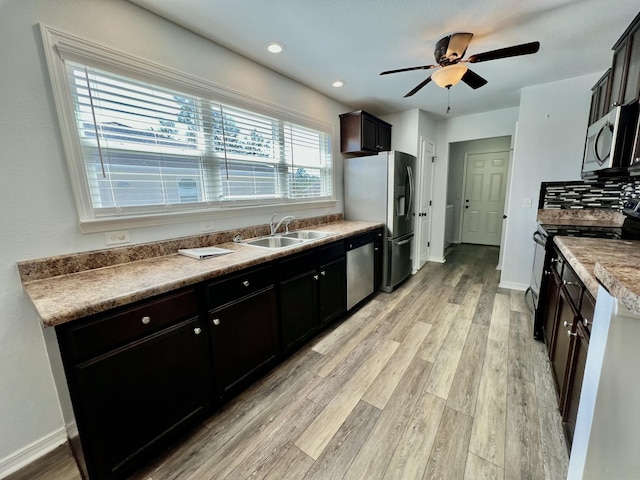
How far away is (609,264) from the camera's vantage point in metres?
1.04

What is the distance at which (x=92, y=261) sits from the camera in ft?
5.03

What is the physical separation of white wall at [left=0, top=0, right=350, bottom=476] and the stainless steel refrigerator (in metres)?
2.52

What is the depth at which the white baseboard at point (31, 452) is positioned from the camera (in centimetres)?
132

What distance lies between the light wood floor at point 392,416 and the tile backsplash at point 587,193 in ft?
5.09

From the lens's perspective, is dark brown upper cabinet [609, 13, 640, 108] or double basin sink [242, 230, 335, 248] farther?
double basin sink [242, 230, 335, 248]

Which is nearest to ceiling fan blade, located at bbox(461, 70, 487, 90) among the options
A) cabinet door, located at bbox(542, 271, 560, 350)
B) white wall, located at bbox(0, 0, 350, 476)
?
cabinet door, located at bbox(542, 271, 560, 350)

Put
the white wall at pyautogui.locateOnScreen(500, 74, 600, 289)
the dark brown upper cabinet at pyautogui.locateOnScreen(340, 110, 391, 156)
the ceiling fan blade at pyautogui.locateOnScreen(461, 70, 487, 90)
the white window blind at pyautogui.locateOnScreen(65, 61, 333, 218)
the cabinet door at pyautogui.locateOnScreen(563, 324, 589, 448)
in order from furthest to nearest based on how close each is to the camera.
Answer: the dark brown upper cabinet at pyautogui.locateOnScreen(340, 110, 391, 156) → the white wall at pyautogui.locateOnScreen(500, 74, 600, 289) → the ceiling fan blade at pyautogui.locateOnScreen(461, 70, 487, 90) → the white window blind at pyautogui.locateOnScreen(65, 61, 333, 218) → the cabinet door at pyautogui.locateOnScreen(563, 324, 589, 448)

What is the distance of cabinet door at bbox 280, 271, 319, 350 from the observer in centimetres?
201

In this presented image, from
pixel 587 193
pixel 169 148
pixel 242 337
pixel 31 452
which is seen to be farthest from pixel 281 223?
pixel 587 193

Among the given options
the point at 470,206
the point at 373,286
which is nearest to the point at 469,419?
the point at 373,286

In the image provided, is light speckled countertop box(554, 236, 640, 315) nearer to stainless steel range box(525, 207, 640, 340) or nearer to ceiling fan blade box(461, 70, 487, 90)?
stainless steel range box(525, 207, 640, 340)

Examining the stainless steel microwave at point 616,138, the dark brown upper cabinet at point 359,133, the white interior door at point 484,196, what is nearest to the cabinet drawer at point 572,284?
the stainless steel microwave at point 616,138

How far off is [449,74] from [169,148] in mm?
2145

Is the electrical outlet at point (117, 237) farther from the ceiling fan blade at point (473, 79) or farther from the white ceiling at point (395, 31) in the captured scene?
the ceiling fan blade at point (473, 79)
